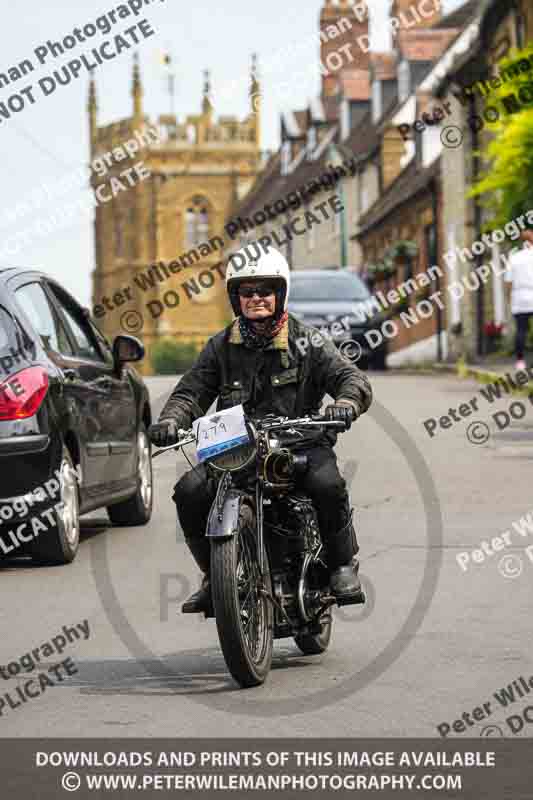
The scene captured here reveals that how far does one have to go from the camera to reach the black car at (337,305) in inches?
1154

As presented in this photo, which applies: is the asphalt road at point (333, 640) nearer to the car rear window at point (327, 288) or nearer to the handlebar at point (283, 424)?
the handlebar at point (283, 424)

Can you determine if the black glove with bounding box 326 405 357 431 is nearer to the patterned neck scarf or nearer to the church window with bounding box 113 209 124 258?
the patterned neck scarf

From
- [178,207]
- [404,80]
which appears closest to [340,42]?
[404,80]

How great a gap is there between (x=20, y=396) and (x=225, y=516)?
3.81 m

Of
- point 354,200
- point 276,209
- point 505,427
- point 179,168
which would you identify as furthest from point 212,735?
point 179,168

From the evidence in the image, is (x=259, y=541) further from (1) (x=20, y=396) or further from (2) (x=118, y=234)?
(2) (x=118, y=234)

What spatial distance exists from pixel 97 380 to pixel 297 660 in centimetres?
434

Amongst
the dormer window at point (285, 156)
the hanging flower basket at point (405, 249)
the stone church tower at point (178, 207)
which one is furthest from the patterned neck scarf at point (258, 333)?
the stone church tower at point (178, 207)

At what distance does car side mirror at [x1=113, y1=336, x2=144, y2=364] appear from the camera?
1088 cm

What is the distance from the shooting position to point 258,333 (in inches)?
267

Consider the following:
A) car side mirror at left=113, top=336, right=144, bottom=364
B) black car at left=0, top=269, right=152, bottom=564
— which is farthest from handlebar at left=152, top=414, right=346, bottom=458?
car side mirror at left=113, top=336, right=144, bottom=364

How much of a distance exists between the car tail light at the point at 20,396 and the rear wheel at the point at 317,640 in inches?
126

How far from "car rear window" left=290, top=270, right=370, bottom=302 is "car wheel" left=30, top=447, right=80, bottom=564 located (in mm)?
20493
